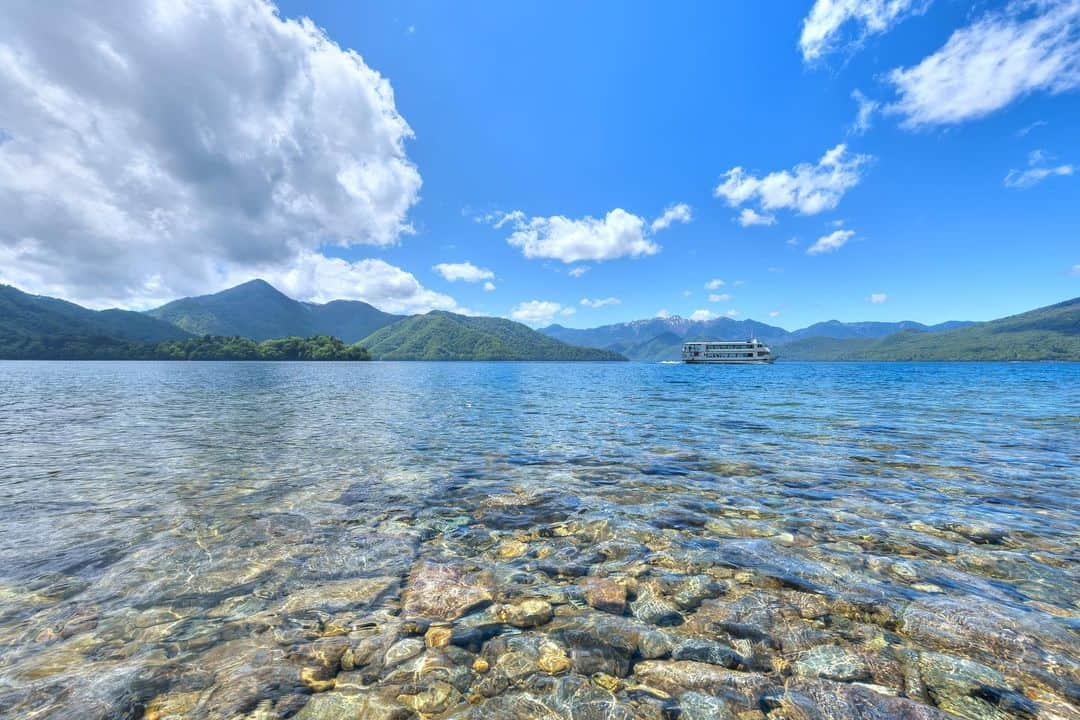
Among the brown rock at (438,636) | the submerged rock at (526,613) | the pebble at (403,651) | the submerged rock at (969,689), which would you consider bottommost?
the submerged rock at (526,613)

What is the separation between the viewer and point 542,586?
8.20m

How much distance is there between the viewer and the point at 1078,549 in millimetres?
9453

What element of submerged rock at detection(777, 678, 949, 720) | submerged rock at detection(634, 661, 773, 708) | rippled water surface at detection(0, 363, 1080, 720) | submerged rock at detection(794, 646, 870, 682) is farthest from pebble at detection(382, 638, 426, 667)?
submerged rock at detection(794, 646, 870, 682)

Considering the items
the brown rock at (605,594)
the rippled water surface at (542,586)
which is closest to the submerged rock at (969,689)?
the rippled water surface at (542,586)

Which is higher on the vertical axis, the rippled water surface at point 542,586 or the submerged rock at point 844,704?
the submerged rock at point 844,704

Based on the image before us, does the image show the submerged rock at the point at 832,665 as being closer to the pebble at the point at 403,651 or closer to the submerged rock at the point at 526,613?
the submerged rock at the point at 526,613

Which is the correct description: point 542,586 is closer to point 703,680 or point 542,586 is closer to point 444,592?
point 444,592

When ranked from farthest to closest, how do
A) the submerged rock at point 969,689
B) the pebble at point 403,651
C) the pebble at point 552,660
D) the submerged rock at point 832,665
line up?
the pebble at point 403,651
the pebble at point 552,660
the submerged rock at point 832,665
the submerged rock at point 969,689

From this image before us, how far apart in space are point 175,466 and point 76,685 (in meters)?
14.8

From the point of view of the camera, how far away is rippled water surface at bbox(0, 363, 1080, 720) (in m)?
5.41

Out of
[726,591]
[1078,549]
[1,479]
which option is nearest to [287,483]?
[1,479]

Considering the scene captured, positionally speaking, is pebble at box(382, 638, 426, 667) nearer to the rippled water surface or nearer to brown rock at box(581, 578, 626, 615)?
the rippled water surface

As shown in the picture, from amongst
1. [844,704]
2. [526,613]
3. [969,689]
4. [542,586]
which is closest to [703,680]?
[844,704]

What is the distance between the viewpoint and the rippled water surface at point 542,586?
541 centimetres
